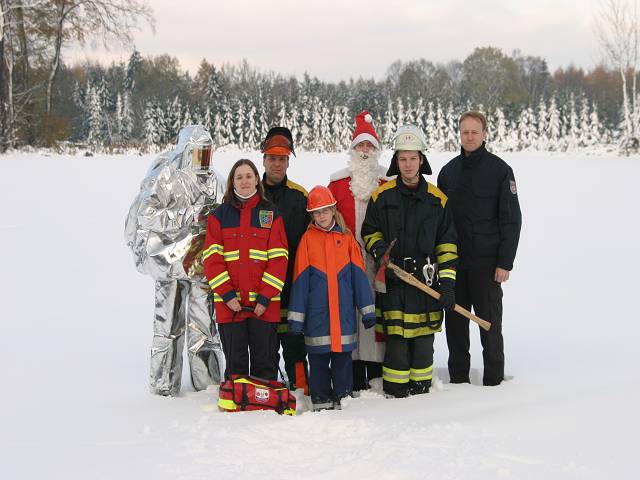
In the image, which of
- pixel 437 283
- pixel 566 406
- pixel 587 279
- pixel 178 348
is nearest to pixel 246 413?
pixel 178 348

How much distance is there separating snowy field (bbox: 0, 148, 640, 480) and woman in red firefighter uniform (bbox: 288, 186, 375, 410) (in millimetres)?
324

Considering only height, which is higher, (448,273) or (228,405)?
(448,273)

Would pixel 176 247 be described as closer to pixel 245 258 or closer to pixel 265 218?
pixel 245 258

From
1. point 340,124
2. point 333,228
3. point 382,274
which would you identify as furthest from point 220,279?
point 340,124

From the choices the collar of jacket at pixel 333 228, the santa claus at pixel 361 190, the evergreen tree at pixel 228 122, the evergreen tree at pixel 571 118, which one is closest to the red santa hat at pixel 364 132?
the santa claus at pixel 361 190

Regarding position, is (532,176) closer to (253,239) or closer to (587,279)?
A: (587,279)

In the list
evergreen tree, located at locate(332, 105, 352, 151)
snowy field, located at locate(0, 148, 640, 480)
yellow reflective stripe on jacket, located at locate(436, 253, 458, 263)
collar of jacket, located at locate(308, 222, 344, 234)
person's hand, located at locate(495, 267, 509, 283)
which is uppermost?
evergreen tree, located at locate(332, 105, 352, 151)

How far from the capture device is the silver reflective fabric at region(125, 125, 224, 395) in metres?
4.23

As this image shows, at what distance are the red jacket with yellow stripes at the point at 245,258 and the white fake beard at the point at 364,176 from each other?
74cm

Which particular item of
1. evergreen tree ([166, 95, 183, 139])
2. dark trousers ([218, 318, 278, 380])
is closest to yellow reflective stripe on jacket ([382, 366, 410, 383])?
dark trousers ([218, 318, 278, 380])

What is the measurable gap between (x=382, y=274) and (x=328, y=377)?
80 cm

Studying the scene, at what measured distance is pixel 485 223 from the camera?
437cm

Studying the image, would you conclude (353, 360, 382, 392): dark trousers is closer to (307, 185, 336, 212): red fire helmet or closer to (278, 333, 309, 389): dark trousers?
(278, 333, 309, 389): dark trousers

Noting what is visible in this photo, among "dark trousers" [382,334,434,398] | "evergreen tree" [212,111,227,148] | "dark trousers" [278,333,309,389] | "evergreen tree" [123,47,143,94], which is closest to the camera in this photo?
"dark trousers" [382,334,434,398]
